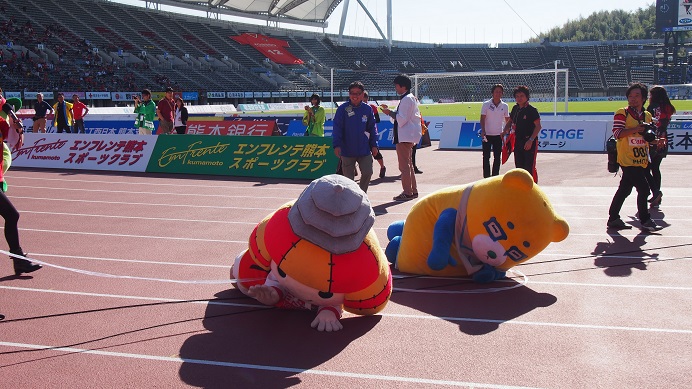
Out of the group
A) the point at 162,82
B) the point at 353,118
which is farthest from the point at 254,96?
the point at 353,118

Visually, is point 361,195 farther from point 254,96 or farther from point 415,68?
point 415,68

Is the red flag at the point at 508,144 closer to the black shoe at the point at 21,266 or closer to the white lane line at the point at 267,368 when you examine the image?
the black shoe at the point at 21,266

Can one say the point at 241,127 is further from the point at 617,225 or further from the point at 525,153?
the point at 617,225

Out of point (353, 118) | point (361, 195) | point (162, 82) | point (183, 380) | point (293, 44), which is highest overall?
point (293, 44)

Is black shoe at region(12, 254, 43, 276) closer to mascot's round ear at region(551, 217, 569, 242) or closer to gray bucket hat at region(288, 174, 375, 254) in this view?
gray bucket hat at region(288, 174, 375, 254)

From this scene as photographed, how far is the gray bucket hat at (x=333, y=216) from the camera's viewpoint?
176 inches

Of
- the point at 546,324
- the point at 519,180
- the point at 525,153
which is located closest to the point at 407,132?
the point at 525,153

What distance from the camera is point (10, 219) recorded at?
645 centimetres

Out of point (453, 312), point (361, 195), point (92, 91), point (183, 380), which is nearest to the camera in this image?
point (183, 380)

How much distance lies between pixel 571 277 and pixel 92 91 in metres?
45.5

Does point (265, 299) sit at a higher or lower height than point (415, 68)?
lower

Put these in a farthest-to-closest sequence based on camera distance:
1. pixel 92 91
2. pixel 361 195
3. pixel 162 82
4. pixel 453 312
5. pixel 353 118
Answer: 1. pixel 162 82
2. pixel 92 91
3. pixel 353 118
4. pixel 453 312
5. pixel 361 195

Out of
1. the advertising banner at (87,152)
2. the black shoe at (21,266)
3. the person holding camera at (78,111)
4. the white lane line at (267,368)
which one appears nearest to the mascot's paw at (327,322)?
the white lane line at (267,368)

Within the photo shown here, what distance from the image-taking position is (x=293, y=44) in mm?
78062
